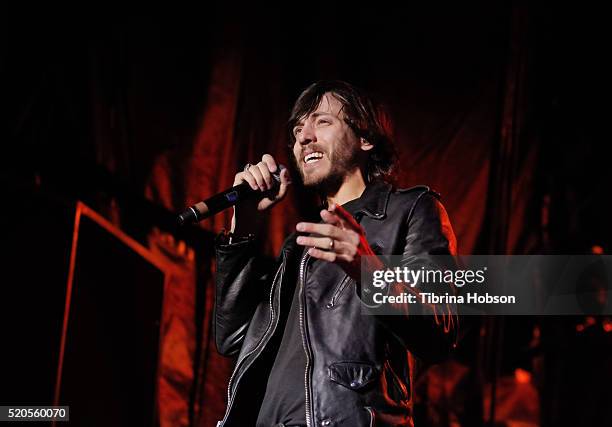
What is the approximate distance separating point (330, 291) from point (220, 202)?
1.26ft

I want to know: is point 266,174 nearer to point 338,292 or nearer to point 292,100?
point 338,292

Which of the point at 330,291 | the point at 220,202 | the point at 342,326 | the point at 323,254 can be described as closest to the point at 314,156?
the point at 220,202

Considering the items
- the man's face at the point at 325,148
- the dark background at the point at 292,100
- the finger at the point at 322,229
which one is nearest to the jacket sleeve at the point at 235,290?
the man's face at the point at 325,148

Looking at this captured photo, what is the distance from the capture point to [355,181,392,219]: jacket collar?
1.82m

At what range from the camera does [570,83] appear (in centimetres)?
346

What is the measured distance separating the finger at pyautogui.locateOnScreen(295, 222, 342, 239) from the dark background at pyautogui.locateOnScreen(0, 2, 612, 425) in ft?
4.65

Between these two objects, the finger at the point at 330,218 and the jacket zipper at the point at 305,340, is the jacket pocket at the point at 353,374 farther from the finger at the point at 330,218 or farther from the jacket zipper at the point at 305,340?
the finger at the point at 330,218

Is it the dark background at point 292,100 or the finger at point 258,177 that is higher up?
the dark background at point 292,100

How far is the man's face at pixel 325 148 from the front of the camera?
2.04 meters

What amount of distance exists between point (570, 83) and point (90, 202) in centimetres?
244

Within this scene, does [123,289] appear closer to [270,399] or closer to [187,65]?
[187,65]

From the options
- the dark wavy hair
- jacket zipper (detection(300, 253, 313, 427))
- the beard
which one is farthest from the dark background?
jacket zipper (detection(300, 253, 313, 427))

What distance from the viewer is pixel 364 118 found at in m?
2.21

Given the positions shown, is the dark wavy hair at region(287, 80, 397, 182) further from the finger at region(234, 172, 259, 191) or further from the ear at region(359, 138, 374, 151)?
the finger at region(234, 172, 259, 191)
